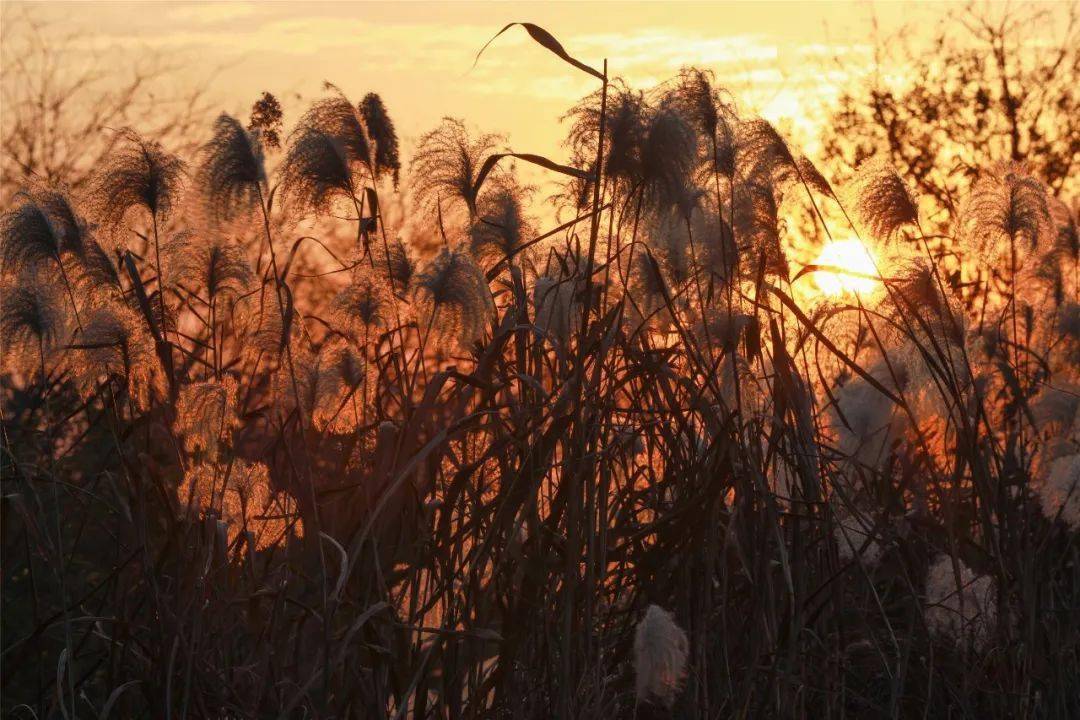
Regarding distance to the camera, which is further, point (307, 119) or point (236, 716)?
point (307, 119)

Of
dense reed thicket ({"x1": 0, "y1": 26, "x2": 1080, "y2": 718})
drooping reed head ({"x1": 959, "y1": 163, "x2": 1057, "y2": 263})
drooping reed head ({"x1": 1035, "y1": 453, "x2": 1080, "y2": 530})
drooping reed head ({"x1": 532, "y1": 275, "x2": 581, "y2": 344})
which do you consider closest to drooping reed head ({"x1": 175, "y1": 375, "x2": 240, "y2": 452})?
dense reed thicket ({"x1": 0, "y1": 26, "x2": 1080, "y2": 718})

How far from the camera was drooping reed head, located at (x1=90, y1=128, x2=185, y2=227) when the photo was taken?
254 centimetres

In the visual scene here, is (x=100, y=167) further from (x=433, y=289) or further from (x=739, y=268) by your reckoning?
(x=739, y=268)

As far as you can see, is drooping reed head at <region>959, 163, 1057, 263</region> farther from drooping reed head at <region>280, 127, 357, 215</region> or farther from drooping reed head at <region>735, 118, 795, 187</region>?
drooping reed head at <region>280, 127, 357, 215</region>

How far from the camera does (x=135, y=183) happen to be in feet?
8.34

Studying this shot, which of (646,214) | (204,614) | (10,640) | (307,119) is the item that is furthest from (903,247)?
(10,640)

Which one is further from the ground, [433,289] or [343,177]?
[343,177]

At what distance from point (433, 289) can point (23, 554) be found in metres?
2.93

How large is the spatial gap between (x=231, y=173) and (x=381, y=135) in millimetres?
616

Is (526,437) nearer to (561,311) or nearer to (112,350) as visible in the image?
(561,311)

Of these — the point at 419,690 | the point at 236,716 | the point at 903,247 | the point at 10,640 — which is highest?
the point at 903,247

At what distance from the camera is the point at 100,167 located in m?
2.59

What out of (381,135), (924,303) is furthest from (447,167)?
(924,303)

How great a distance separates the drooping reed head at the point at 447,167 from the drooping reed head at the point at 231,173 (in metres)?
0.56
